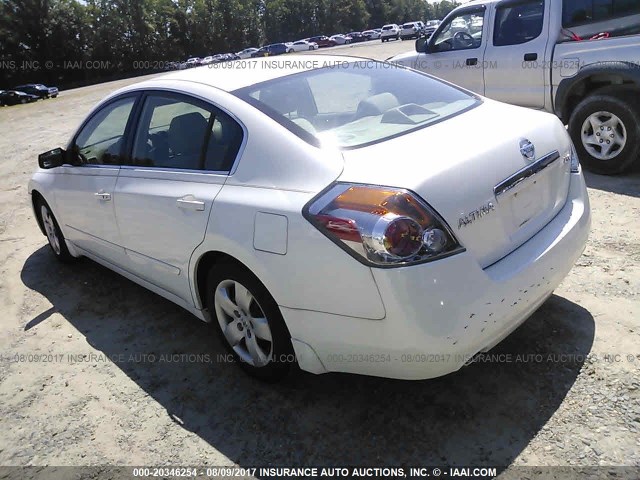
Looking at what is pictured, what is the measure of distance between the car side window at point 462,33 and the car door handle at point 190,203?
5278mm

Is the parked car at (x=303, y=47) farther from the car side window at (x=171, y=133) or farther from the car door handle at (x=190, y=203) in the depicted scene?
the car door handle at (x=190, y=203)

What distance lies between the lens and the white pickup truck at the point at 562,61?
5297 mm

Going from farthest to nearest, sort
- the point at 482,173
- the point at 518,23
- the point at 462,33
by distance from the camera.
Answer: the point at 462,33 → the point at 518,23 → the point at 482,173

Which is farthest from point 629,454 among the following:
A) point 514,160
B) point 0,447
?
point 0,447

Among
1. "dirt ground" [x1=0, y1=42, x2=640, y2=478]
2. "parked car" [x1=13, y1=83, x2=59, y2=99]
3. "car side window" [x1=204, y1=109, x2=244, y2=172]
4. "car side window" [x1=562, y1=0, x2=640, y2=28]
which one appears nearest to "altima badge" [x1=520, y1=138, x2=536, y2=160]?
"dirt ground" [x1=0, y1=42, x2=640, y2=478]

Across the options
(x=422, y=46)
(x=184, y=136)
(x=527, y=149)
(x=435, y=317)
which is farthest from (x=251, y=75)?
(x=422, y=46)

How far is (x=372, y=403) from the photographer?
8.89 feet

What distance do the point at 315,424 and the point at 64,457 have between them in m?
1.25

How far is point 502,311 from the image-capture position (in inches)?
90.1

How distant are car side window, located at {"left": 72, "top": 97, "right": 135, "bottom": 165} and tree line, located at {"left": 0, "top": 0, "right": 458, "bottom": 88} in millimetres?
53768

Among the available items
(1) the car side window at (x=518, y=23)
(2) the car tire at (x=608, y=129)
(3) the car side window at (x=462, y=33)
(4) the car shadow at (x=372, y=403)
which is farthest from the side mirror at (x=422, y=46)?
(4) the car shadow at (x=372, y=403)

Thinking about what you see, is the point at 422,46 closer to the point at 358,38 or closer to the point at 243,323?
the point at 243,323

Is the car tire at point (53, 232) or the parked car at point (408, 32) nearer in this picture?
the car tire at point (53, 232)

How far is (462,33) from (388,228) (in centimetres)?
585
